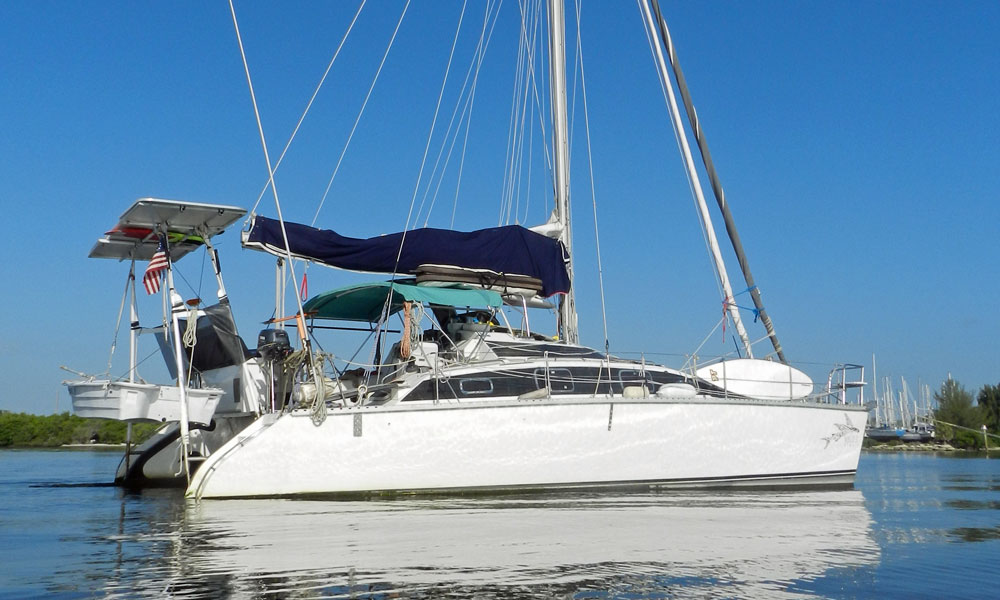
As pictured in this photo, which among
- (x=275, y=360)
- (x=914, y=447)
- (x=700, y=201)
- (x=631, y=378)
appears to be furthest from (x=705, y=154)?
(x=914, y=447)

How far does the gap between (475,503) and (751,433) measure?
5466mm

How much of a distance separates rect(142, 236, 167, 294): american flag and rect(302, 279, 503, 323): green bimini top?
3.01 metres

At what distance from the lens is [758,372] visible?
15773mm

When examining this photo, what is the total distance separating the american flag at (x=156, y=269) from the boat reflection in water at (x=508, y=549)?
3800 millimetres

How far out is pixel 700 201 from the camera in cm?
1781

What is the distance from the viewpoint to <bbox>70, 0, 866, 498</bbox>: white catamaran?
12.1m

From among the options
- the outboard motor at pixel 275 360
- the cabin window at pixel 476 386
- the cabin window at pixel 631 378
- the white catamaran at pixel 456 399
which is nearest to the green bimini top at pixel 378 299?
the white catamaran at pixel 456 399

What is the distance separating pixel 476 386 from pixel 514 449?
1.11 meters

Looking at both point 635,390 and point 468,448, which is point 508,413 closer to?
point 468,448

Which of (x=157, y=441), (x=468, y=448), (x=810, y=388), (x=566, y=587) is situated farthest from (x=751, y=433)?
(x=157, y=441)

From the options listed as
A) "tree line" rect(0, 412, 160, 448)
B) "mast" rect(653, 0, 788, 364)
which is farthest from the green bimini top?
"tree line" rect(0, 412, 160, 448)

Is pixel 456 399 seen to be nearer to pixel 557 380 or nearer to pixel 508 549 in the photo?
pixel 557 380

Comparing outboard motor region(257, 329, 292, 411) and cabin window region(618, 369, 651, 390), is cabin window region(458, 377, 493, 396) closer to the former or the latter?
cabin window region(618, 369, 651, 390)

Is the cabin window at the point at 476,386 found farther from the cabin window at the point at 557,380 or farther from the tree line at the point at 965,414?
the tree line at the point at 965,414
